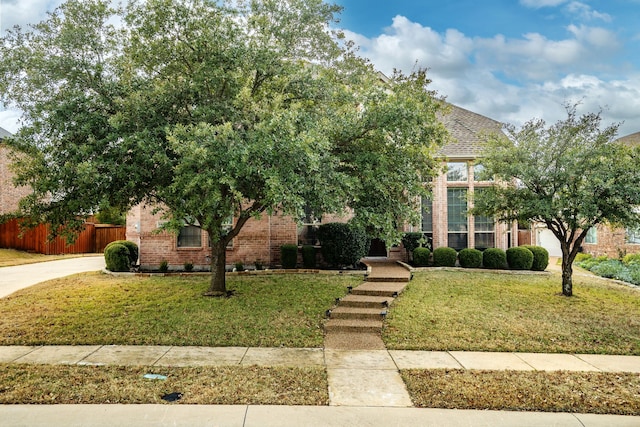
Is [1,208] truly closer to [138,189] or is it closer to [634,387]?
[138,189]

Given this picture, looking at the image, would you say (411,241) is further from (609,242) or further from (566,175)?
(609,242)

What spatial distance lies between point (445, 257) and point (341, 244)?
4.35m

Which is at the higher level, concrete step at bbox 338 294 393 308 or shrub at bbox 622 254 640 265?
shrub at bbox 622 254 640 265

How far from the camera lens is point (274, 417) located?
4.27 metres

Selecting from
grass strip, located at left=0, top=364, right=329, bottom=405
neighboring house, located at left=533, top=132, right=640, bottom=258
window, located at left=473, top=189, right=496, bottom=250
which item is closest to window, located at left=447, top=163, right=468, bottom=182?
window, located at left=473, top=189, right=496, bottom=250

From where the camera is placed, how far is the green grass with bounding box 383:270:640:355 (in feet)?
23.2

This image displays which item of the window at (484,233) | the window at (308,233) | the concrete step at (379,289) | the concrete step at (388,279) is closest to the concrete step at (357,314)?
the concrete step at (379,289)

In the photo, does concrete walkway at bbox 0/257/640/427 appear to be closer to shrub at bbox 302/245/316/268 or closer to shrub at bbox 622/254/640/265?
shrub at bbox 302/245/316/268

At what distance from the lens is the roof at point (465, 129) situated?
54.4 ft

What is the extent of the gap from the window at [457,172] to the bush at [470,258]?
307 cm

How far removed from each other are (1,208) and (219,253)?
21505mm

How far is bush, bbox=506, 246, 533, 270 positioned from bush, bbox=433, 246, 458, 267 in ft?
6.75

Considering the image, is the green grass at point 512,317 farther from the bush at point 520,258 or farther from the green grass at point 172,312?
the bush at point 520,258

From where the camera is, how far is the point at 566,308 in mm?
9648
